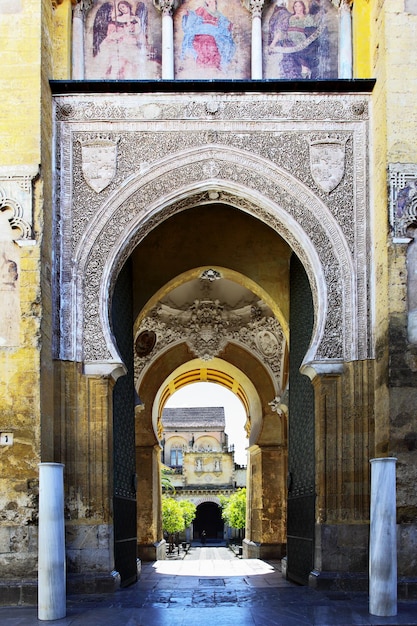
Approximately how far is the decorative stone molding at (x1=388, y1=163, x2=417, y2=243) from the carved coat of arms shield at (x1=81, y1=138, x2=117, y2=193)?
2859 mm

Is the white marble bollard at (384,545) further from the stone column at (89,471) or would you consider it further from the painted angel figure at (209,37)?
the painted angel figure at (209,37)

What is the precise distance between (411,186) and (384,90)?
1.02m

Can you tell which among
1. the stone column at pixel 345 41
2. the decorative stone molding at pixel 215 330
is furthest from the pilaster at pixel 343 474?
the decorative stone molding at pixel 215 330

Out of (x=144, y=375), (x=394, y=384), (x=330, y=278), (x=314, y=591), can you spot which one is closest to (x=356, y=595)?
(x=314, y=591)

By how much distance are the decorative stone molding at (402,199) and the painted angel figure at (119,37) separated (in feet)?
10.2

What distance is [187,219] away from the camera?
12031 mm

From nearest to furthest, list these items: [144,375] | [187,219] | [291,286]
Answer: [291,286] < [187,219] < [144,375]

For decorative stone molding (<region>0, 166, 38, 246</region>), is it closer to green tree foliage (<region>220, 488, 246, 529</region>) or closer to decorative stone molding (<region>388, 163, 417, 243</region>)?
decorative stone molding (<region>388, 163, 417, 243</region>)

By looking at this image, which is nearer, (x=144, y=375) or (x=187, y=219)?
(x=187, y=219)

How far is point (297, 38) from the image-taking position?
9.84m

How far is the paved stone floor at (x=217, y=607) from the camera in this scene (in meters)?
7.23

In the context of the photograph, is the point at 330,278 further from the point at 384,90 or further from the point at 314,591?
the point at 314,591

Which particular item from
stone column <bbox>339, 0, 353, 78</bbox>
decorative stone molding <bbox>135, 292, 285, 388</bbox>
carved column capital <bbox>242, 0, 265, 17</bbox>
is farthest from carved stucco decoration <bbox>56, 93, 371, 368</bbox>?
decorative stone molding <bbox>135, 292, 285, 388</bbox>

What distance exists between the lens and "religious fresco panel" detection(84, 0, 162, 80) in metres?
9.78
